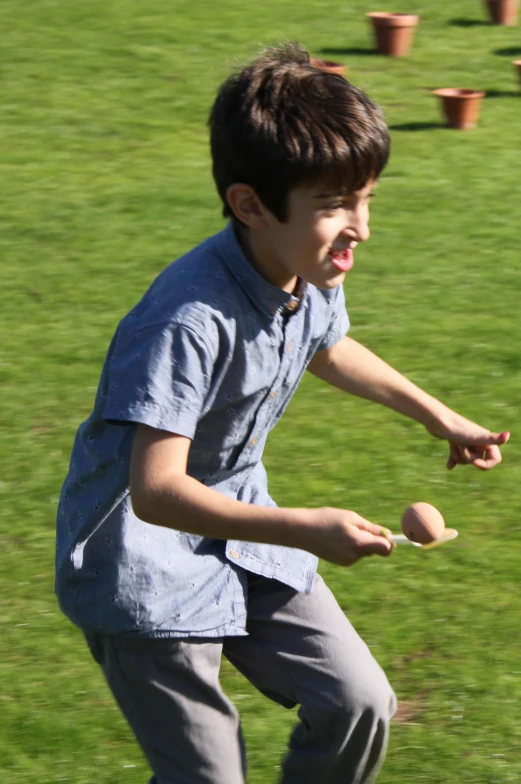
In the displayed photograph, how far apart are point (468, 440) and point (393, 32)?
8.61m

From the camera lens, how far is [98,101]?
10336mm

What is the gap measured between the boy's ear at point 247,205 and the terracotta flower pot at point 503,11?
409 inches

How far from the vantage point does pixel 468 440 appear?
323 cm

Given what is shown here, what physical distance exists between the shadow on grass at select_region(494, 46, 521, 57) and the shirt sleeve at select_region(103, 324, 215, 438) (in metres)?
9.77

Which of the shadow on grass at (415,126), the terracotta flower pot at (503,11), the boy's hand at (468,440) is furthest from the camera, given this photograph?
the terracotta flower pot at (503,11)

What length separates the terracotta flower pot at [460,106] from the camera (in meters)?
9.55

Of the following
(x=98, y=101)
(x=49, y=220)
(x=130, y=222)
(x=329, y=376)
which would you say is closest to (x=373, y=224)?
(x=130, y=222)

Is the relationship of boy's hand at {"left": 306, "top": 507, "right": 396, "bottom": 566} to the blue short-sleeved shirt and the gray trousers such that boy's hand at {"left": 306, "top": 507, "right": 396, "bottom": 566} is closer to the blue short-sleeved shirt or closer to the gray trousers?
the blue short-sleeved shirt

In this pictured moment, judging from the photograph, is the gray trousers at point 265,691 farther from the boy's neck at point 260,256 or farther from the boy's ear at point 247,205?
the boy's ear at point 247,205

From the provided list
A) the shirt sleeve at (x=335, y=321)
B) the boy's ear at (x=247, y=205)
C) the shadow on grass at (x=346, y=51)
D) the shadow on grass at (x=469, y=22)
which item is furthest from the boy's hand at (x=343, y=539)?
the shadow on grass at (x=469, y=22)

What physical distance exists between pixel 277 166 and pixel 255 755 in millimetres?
1809

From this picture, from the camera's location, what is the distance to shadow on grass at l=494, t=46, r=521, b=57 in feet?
38.2

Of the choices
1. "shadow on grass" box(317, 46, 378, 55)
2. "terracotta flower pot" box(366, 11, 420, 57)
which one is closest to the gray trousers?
"terracotta flower pot" box(366, 11, 420, 57)

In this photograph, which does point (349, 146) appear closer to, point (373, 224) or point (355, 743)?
point (355, 743)
